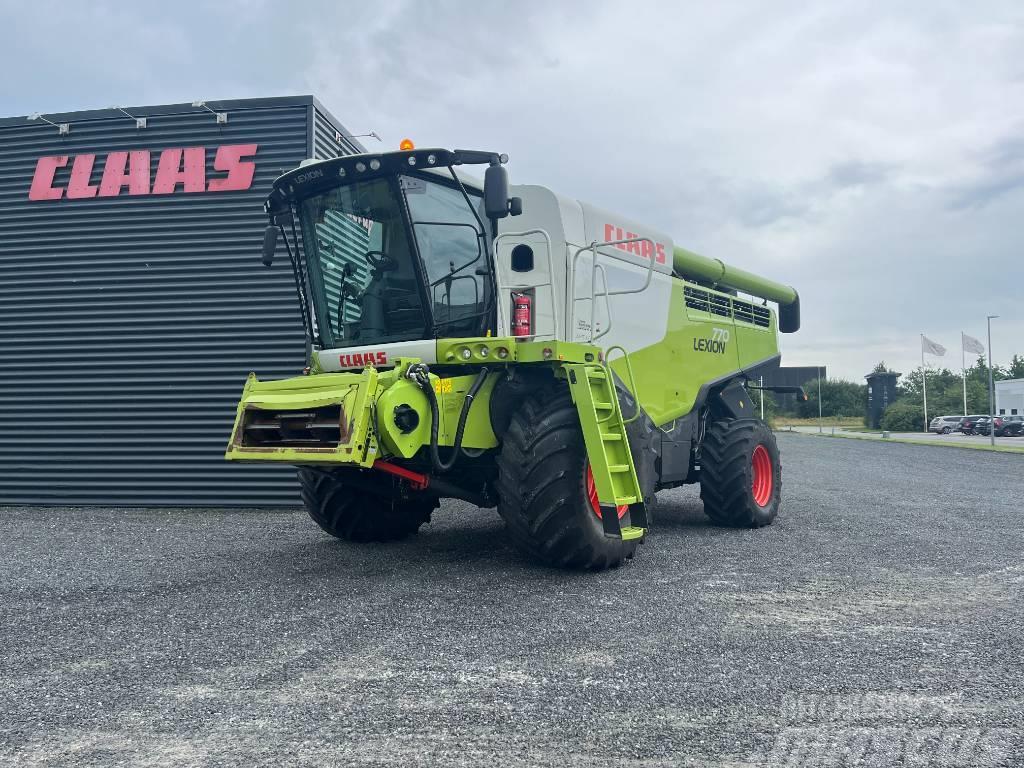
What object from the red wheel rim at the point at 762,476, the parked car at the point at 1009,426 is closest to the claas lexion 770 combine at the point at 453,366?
the red wheel rim at the point at 762,476

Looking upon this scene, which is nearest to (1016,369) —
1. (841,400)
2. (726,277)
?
(841,400)

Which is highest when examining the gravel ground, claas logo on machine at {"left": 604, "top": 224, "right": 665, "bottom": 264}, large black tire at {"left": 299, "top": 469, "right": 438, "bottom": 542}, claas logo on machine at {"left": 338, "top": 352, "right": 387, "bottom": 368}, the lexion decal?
the lexion decal

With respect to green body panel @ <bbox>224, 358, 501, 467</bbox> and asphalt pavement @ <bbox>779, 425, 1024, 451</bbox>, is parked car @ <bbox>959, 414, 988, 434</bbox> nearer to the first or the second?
asphalt pavement @ <bbox>779, 425, 1024, 451</bbox>

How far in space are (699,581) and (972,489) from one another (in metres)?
9.29

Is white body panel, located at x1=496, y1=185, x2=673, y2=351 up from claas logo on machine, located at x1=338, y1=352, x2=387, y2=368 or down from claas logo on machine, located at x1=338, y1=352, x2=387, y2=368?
up

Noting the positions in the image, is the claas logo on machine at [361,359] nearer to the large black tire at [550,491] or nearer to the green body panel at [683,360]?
the large black tire at [550,491]

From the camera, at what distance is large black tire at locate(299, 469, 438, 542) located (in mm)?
6789

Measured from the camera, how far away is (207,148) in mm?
10344

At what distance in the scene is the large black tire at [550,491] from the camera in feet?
17.5

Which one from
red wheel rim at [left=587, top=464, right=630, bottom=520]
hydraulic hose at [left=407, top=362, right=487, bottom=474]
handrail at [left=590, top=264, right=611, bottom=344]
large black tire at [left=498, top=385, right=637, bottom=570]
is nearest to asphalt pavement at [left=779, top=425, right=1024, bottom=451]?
handrail at [left=590, top=264, right=611, bottom=344]

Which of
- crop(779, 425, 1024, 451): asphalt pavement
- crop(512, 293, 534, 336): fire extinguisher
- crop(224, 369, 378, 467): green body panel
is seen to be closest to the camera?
crop(224, 369, 378, 467): green body panel

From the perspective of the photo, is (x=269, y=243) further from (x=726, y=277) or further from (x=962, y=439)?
(x=962, y=439)

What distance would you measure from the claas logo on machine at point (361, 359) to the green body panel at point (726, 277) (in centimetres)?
387

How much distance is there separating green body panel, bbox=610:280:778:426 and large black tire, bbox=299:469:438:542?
223 centimetres
